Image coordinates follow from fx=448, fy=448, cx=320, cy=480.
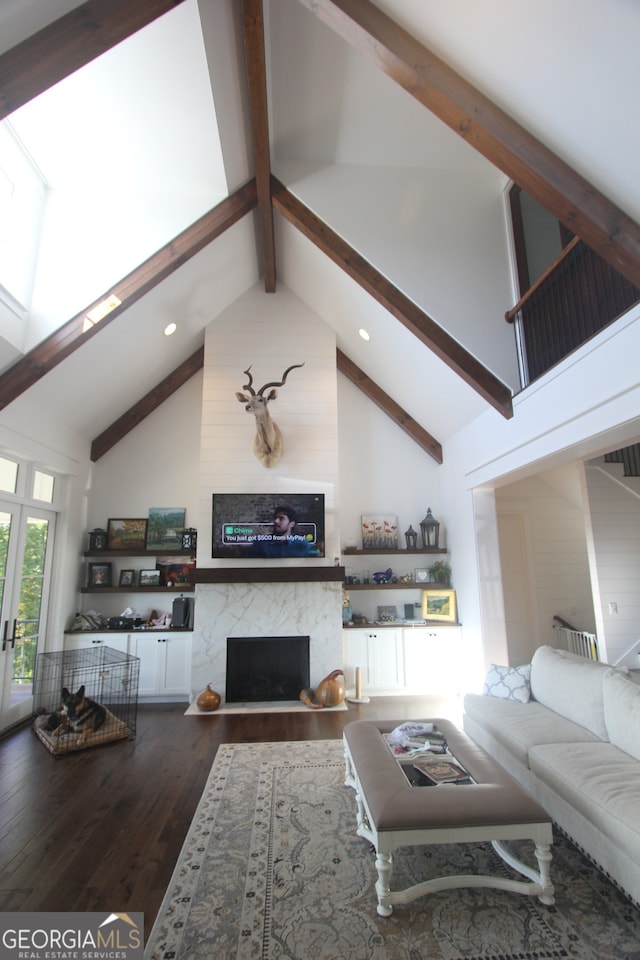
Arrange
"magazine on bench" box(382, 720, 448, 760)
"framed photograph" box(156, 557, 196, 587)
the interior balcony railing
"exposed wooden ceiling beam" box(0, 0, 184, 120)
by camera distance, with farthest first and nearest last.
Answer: "framed photograph" box(156, 557, 196, 587) < the interior balcony railing < "magazine on bench" box(382, 720, 448, 760) < "exposed wooden ceiling beam" box(0, 0, 184, 120)

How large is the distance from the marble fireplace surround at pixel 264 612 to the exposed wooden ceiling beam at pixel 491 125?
3.93 meters

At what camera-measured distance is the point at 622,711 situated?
2652 mm

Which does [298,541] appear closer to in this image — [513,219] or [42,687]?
[42,687]

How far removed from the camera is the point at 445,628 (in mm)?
5500

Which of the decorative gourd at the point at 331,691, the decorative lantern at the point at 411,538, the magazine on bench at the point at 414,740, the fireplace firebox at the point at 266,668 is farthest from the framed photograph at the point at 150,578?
the magazine on bench at the point at 414,740

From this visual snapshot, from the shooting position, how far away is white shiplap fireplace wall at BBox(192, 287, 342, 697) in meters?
5.29

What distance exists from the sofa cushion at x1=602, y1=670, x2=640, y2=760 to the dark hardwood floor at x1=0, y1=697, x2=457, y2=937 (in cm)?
220

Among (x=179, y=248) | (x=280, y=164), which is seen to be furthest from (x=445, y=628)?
(x=280, y=164)

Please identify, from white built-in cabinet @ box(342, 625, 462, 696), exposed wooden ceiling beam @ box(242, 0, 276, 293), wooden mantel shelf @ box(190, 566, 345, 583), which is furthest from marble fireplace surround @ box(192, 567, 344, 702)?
exposed wooden ceiling beam @ box(242, 0, 276, 293)

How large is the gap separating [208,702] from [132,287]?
166 inches

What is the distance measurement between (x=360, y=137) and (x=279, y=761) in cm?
545

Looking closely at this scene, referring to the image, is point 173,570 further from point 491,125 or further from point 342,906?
point 491,125

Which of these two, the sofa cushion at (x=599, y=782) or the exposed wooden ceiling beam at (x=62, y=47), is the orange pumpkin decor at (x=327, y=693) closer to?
the sofa cushion at (x=599, y=782)

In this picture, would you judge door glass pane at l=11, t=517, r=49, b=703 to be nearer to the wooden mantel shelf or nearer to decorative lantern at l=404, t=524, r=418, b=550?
the wooden mantel shelf
